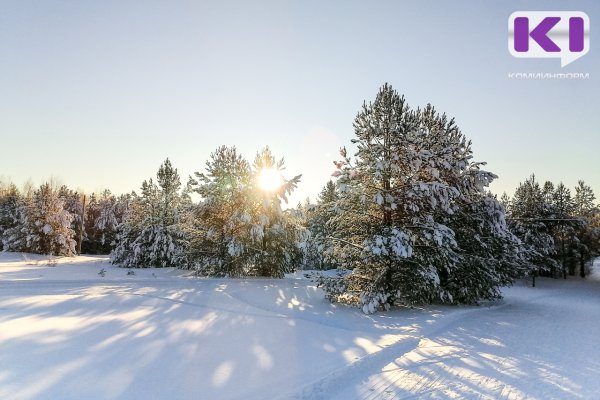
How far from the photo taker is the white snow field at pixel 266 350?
6.27m

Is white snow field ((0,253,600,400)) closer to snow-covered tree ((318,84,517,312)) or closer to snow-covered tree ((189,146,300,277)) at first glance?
snow-covered tree ((318,84,517,312))

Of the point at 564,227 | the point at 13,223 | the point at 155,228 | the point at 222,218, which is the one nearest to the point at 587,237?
the point at 564,227

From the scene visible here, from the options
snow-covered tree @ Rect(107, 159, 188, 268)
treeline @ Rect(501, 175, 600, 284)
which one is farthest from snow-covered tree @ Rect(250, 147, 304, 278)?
treeline @ Rect(501, 175, 600, 284)

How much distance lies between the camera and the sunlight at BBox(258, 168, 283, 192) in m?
23.4

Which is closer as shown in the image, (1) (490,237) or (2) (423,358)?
(2) (423,358)

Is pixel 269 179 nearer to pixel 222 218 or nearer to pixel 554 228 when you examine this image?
pixel 222 218

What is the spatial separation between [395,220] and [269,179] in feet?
32.3

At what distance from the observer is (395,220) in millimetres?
15914

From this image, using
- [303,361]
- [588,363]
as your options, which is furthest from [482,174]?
[303,361]

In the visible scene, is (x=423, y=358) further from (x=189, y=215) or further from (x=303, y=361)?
(x=189, y=215)

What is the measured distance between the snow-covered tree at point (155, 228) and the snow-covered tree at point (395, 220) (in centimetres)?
1477

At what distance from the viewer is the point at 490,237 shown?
17.8 m

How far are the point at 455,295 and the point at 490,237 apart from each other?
3.14 meters

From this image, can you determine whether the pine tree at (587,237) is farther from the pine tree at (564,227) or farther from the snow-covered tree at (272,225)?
the snow-covered tree at (272,225)
